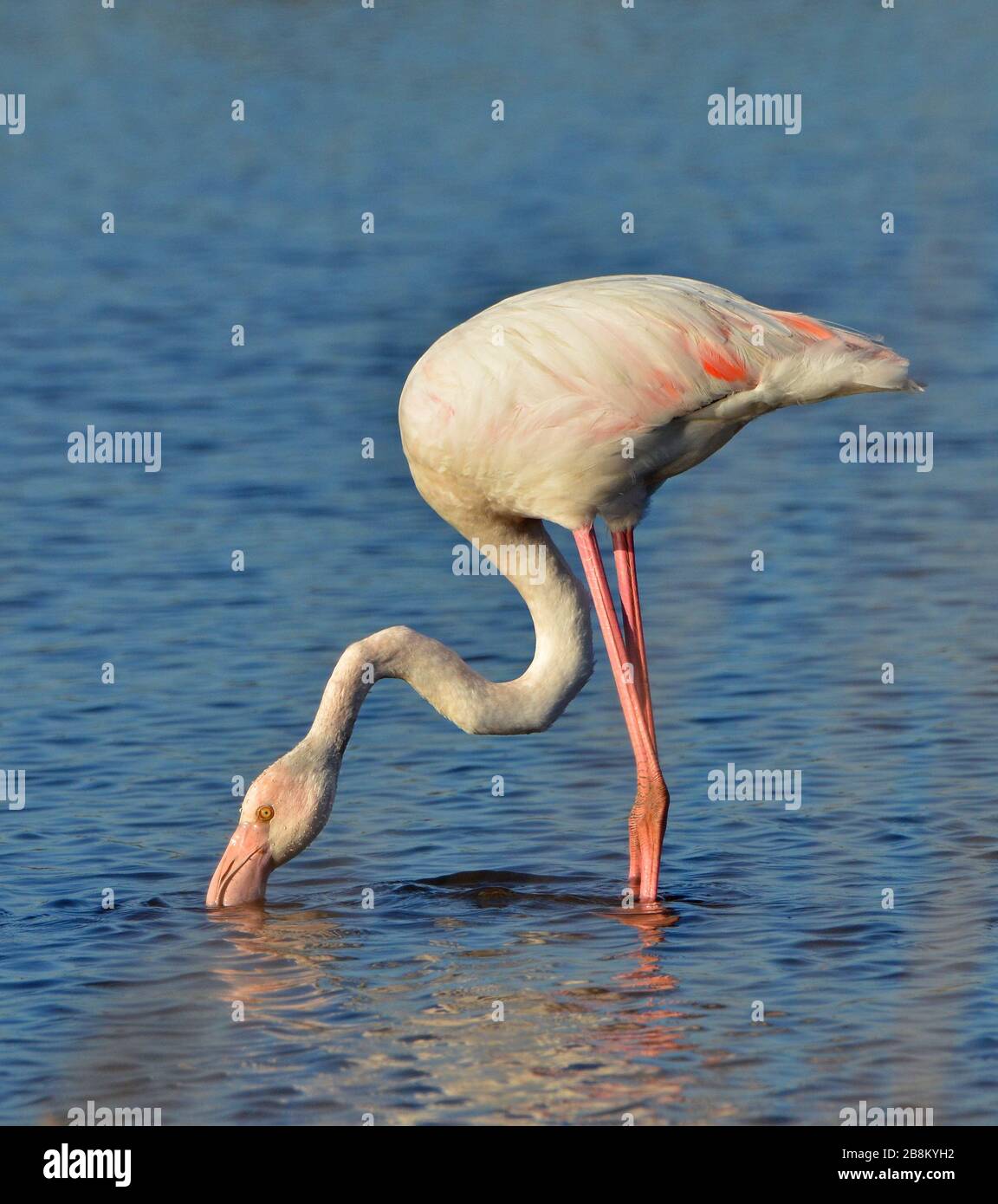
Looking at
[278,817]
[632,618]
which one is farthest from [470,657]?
[278,817]

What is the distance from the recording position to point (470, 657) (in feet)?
36.9

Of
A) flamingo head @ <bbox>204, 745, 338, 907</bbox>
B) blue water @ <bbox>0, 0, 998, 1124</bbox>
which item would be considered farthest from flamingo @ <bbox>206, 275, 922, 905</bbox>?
blue water @ <bbox>0, 0, 998, 1124</bbox>

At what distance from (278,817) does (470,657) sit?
291 centimetres

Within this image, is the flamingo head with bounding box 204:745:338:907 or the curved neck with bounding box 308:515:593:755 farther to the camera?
the curved neck with bounding box 308:515:593:755

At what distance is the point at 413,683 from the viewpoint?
345 inches

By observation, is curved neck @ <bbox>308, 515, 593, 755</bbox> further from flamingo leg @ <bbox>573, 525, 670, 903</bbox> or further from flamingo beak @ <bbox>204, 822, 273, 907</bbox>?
flamingo beak @ <bbox>204, 822, 273, 907</bbox>

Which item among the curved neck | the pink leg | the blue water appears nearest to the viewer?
the blue water

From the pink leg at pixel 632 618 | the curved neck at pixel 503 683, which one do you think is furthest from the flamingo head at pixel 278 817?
the pink leg at pixel 632 618

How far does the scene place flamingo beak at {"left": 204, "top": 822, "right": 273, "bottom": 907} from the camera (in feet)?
27.9

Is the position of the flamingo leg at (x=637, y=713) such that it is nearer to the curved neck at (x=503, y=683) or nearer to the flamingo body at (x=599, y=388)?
the curved neck at (x=503, y=683)

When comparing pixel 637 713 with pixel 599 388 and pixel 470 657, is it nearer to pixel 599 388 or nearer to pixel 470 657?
pixel 599 388

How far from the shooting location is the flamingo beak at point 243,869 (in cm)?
851

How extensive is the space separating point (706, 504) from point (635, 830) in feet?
15.4

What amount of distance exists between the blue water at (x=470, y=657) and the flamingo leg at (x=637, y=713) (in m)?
0.17
